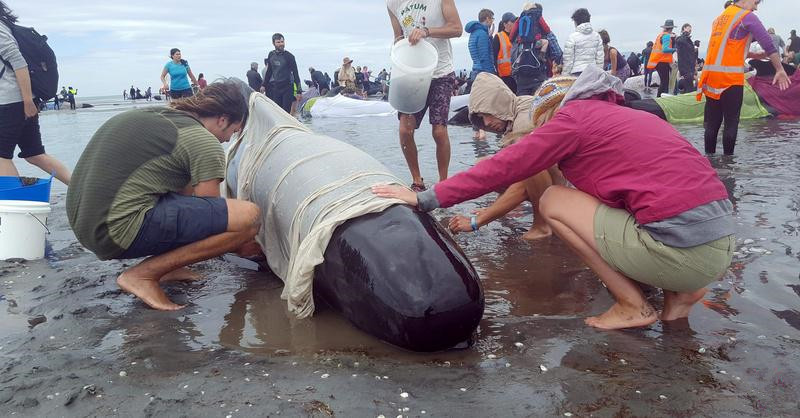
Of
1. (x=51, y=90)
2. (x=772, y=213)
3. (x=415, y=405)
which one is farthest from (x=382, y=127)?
(x=415, y=405)

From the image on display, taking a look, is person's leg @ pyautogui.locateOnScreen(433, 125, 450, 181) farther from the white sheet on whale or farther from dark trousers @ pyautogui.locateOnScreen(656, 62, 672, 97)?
dark trousers @ pyautogui.locateOnScreen(656, 62, 672, 97)

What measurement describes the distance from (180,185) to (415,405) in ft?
6.06

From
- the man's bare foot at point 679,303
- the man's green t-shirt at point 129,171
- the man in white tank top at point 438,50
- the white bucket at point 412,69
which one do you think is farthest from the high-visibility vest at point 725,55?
the man's green t-shirt at point 129,171

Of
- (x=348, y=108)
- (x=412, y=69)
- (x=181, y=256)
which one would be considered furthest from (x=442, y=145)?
(x=348, y=108)

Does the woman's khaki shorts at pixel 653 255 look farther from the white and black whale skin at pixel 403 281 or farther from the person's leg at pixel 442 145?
the person's leg at pixel 442 145

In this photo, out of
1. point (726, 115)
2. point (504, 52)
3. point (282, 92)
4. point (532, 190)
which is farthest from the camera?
point (282, 92)

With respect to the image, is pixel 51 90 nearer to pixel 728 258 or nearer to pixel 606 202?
pixel 606 202

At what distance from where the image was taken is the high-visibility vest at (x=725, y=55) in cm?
609

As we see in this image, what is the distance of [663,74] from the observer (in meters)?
14.2

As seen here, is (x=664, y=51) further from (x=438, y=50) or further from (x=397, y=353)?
(x=397, y=353)

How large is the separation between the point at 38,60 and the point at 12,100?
39 cm

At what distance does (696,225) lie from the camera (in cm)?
253

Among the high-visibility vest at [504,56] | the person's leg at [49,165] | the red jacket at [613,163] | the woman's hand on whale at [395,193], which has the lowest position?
the person's leg at [49,165]

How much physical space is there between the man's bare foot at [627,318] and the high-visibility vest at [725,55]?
14.9ft
